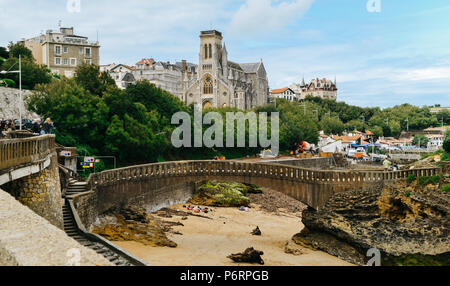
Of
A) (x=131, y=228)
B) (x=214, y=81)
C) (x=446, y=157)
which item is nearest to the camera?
(x=131, y=228)

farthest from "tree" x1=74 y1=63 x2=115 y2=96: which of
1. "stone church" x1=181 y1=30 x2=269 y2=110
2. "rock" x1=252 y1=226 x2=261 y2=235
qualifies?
"stone church" x1=181 y1=30 x2=269 y2=110

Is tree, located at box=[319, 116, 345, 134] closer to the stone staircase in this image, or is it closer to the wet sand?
the wet sand

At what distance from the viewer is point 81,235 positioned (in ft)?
78.7

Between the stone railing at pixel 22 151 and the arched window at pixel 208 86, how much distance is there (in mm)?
115905

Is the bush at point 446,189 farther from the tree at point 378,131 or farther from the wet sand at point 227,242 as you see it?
the tree at point 378,131

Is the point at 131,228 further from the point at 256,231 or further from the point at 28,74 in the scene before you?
the point at 28,74

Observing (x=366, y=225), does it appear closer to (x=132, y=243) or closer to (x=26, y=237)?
(x=132, y=243)

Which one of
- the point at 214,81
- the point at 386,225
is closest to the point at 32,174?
the point at 386,225

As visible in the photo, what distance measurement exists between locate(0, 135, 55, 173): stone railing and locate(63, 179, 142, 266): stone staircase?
386cm

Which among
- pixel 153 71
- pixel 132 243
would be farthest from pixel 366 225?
pixel 153 71

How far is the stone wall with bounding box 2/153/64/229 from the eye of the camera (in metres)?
21.5

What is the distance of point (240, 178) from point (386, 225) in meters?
11.8

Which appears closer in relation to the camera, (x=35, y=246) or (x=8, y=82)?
(x=35, y=246)
